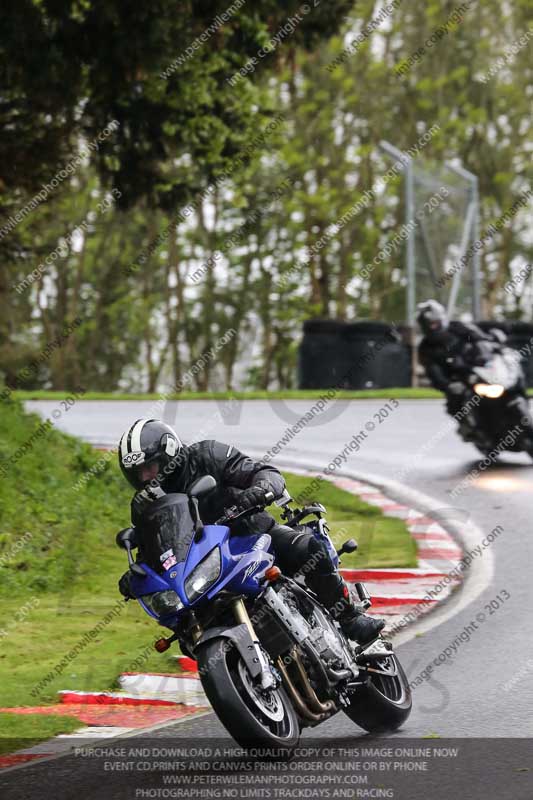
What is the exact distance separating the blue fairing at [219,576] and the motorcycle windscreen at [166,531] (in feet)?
0.11

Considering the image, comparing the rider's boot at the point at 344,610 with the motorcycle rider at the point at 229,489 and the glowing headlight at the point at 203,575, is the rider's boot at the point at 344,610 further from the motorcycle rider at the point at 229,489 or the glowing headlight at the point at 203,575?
the glowing headlight at the point at 203,575

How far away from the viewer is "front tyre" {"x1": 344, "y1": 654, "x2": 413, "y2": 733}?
248 inches

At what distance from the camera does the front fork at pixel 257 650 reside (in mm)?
5590

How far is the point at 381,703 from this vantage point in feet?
20.7

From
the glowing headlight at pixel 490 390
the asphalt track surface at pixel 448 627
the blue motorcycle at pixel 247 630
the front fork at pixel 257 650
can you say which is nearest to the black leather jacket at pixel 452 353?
the glowing headlight at pixel 490 390

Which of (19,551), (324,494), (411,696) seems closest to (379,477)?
(324,494)

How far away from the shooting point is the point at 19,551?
11.2 meters

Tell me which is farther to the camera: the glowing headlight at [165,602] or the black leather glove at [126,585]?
the black leather glove at [126,585]

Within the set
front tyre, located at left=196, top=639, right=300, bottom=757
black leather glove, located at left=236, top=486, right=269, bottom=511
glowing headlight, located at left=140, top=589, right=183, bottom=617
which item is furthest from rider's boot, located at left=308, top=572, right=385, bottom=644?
glowing headlight, located at left=140, top=589, right=183, bottom=617

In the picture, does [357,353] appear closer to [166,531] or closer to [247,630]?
[166,531]

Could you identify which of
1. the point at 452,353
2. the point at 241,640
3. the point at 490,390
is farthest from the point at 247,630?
the point at 452,353

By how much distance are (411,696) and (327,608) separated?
693 mm

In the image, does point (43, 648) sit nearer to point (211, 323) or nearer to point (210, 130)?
point (210, 130)

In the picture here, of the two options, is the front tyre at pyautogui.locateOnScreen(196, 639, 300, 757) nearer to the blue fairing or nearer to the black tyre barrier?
the blue fairing
